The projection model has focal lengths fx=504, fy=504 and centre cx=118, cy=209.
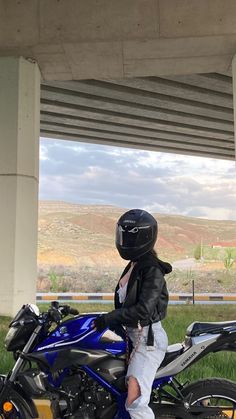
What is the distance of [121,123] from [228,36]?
408 inches

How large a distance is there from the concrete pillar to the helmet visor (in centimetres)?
648

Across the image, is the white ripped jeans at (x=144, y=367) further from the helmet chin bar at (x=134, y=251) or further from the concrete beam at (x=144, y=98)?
the concrete beam at (x=144, y=98)

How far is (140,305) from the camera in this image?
3.21 metres

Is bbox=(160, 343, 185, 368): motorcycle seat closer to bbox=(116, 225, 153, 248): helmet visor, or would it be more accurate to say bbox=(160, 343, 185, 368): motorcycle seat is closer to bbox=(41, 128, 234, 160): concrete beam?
bbox=(116, 225, 153, 248): helmet visor

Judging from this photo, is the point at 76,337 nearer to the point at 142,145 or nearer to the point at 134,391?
the point at 134,391

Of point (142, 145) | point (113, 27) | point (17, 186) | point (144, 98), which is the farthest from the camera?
point (142, 145)

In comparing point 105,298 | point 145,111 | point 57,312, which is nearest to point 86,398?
point 57,312

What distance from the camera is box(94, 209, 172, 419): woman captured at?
3168 mm

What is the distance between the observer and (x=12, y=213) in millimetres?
9719

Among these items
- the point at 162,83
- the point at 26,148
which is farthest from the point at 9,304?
the point at 162,83

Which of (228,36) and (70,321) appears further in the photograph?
(228,36)

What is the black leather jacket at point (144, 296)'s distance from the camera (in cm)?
321

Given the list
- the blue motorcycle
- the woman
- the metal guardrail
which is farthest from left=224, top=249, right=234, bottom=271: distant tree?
the woman

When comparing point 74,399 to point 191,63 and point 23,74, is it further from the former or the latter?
point 191,63
